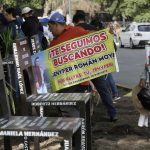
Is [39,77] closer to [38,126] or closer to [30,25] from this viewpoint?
[38,126]

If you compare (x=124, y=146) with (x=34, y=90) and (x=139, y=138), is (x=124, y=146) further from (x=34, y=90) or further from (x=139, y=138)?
(x=34, y=90)

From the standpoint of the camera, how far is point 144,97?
23.2ft

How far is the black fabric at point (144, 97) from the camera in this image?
7043 mm

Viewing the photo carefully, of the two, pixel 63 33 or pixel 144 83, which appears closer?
pixel 63 33

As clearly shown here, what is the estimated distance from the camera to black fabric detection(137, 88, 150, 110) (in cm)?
704

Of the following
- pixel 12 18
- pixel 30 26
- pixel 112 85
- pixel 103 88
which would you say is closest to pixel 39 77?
pixel 103 88

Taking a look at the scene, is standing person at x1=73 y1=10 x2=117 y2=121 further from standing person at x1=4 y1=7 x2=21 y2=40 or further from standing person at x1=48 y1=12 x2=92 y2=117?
standing person at x1=4 y1=7 x2=21 y2=40

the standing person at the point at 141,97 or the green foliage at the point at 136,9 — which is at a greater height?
the standing person at the point at 141,97

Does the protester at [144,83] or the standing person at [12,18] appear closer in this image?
the protester at [144,83]

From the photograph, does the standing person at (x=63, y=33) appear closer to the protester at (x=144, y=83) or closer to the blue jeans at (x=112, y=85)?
the protester at (x=144, y=83)

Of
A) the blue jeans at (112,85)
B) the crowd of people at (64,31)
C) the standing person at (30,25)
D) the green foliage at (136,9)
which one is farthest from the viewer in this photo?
the green foliage at (136,9)

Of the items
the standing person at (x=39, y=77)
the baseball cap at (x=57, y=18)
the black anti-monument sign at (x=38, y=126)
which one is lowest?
the standing person at (x=39, y=77)

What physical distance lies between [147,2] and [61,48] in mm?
43885

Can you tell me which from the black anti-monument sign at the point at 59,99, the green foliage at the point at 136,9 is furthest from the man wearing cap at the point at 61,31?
the green foliage at the point at 136,9
